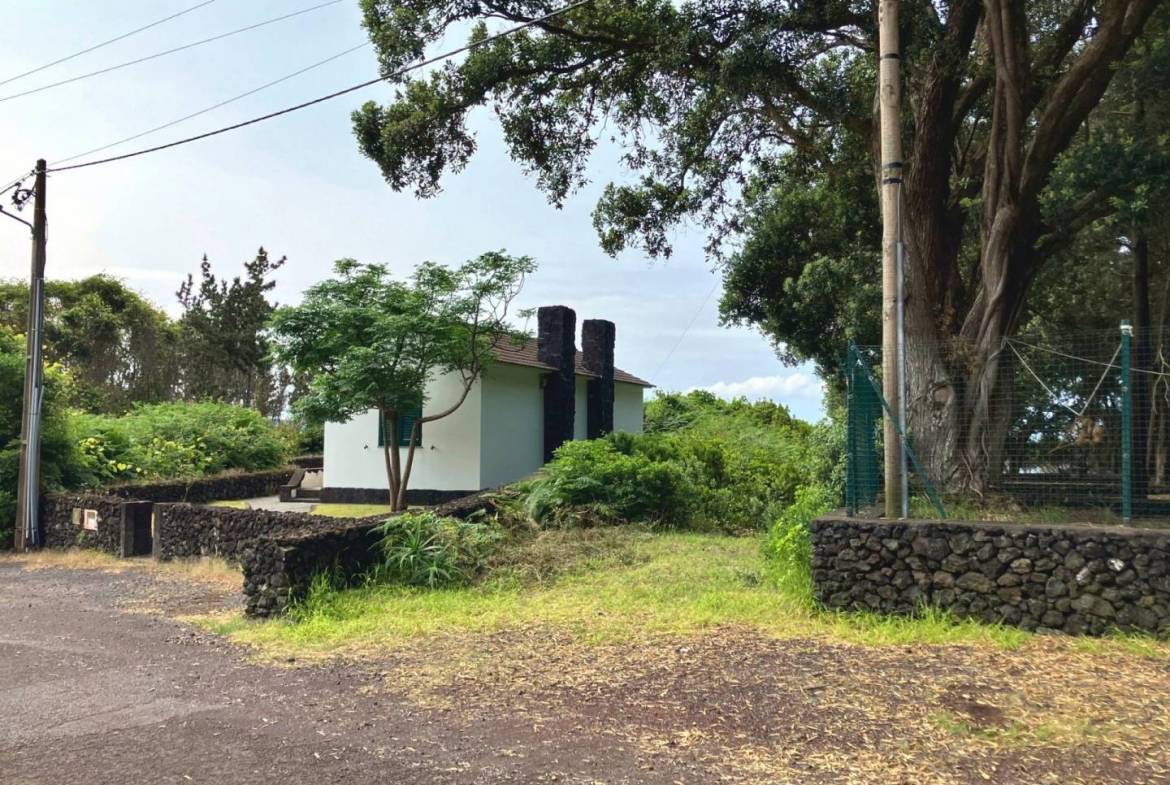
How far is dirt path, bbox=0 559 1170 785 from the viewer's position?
15.3ft

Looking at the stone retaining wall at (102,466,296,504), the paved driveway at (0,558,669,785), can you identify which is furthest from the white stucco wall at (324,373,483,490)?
the paved driveway at (0,558,669,785)

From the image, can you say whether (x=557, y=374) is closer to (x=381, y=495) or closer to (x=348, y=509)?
(x=381, y=495)

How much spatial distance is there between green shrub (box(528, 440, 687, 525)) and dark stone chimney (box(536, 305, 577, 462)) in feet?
13.1

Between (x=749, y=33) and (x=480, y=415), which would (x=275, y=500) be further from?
(x=749, y=33)

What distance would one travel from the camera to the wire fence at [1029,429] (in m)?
7.71

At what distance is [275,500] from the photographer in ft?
69.9

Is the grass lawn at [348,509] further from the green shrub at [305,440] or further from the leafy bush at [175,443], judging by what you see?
the green shrub at [305,440]

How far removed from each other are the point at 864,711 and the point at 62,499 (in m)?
15.9

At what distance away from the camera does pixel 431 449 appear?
18.1 m

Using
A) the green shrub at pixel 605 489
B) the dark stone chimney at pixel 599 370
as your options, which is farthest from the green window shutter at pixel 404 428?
the dark stone chimney at pixel 599 370

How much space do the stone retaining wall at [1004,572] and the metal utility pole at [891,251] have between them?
→ 52cm

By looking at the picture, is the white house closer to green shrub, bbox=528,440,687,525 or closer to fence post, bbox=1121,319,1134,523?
green shrub, bbox=528,440,687,525

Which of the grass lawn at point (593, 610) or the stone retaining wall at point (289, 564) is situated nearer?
the grass lawn at point (593, 610)

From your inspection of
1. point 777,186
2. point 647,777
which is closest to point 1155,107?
point 777,186
